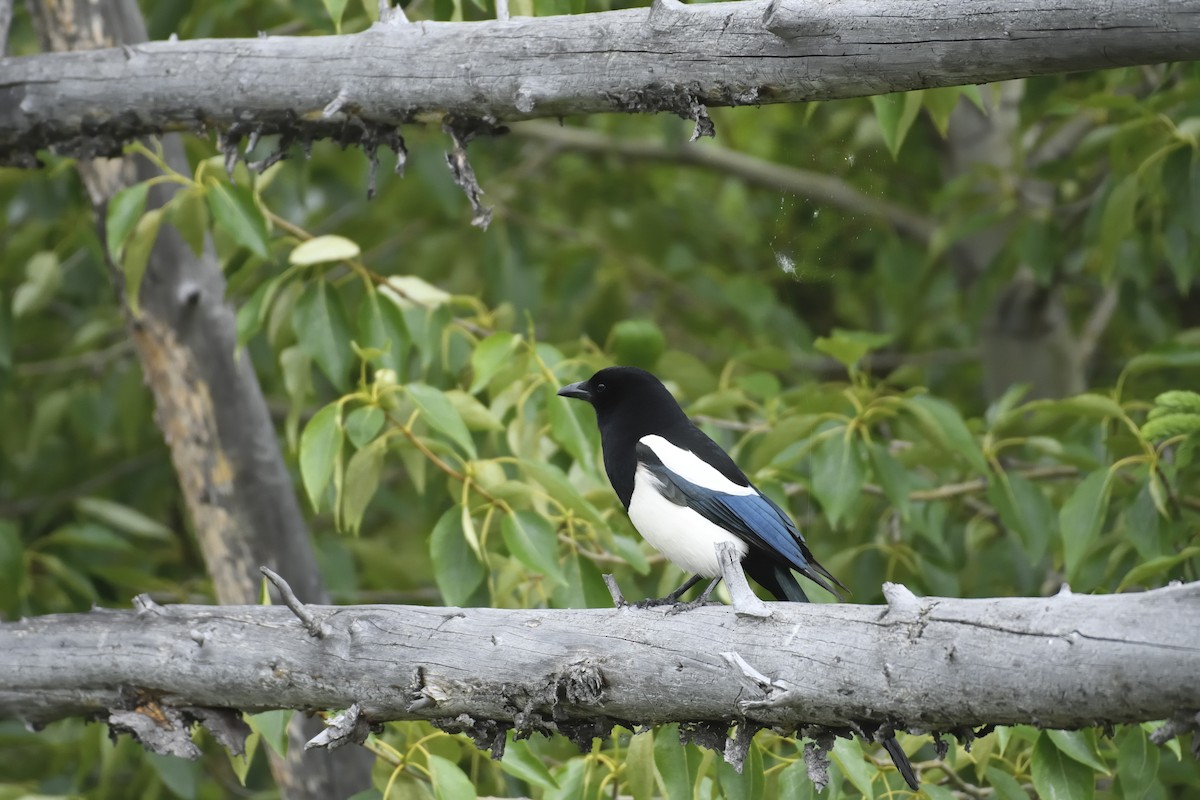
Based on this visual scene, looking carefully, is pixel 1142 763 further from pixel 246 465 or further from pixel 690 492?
pixel 246 465

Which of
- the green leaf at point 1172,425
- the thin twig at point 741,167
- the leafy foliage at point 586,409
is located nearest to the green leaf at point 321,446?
the leafy foliage at point 586,409

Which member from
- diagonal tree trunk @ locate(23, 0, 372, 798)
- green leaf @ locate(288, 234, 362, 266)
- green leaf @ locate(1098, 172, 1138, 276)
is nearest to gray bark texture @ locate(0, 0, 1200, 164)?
green leaf @ locate(288, 234, 362, 266)

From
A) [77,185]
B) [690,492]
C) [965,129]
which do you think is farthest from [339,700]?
[965,129]

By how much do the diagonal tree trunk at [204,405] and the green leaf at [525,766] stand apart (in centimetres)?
105

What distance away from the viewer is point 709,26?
2.10 metres

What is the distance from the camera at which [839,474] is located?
3.11 metres

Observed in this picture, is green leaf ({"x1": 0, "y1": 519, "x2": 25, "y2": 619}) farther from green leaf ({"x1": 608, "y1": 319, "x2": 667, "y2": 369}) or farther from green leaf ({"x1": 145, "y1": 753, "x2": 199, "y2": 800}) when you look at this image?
green leaf ({"x1": 608, "y1": 319, "x2": 667, "y2": 369})

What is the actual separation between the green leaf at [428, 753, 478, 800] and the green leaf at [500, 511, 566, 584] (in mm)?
467

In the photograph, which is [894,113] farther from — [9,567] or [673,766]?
[9,567]

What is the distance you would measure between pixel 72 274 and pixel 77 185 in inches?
16.7

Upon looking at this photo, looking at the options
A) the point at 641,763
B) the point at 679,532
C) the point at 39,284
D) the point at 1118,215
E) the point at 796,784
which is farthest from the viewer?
the point at 39,284

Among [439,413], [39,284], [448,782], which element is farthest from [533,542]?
[39,284]

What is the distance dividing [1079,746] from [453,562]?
126cm

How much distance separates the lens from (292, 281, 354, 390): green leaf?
3086 millimetres
